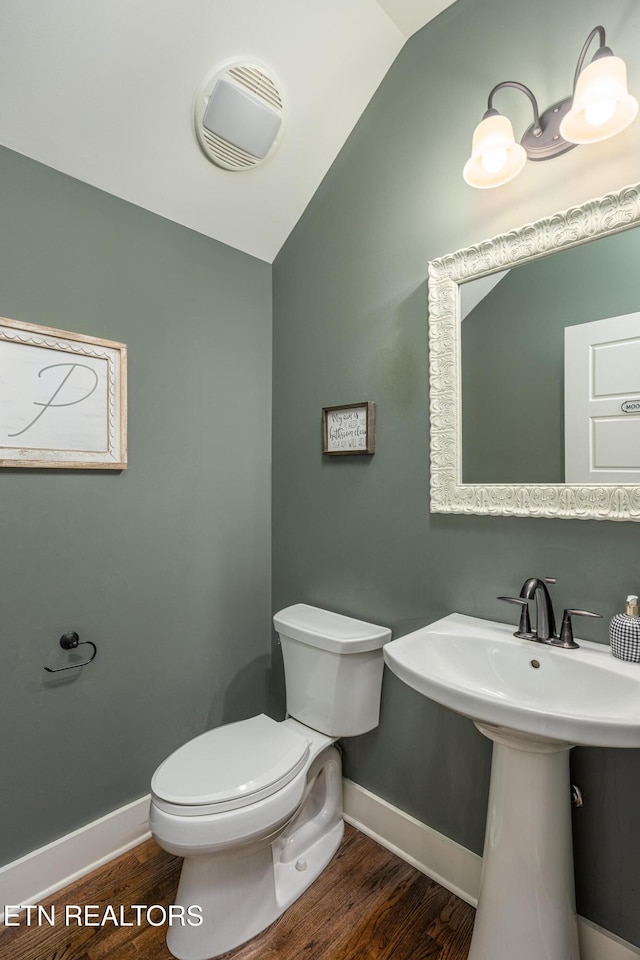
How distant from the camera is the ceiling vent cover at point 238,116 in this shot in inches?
56.9

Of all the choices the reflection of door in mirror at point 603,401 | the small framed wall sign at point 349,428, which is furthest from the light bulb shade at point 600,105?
the small framed wall sign at point 349,428

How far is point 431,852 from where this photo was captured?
1503mm

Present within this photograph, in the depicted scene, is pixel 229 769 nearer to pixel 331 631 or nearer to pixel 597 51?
pixel 331 631

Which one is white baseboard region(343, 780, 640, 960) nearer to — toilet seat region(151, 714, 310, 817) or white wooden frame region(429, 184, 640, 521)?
toilet seat region(151, 714, 310, 817)

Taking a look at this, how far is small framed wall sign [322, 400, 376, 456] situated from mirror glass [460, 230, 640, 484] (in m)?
0.35

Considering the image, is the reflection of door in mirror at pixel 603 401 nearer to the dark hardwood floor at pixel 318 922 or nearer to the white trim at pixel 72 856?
the dark hardwood floor at pixel 318 922

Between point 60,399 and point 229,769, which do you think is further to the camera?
point 60,399

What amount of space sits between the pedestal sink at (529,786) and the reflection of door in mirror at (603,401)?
1.47ft

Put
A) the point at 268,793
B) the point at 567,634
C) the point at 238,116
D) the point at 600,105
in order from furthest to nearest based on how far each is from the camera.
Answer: the point at 238,116 → the point at 268,793 → the point at 567,634 → the point at 600,105

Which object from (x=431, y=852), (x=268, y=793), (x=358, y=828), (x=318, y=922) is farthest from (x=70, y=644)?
(x=431, y=852)

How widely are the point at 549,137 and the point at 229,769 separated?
1.92 meters

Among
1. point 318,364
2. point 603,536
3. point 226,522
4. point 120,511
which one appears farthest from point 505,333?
point 120,511

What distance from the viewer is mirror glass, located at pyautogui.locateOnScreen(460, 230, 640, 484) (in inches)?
45.0

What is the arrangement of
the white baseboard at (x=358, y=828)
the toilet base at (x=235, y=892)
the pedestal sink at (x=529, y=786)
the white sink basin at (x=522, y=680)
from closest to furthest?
the white sink basin at (x=522, y=680) < the pedestal sink at (x=529, y=786) < the toilet base at (x=235, y=892) < the white baseboard at (x=358, y=828)
